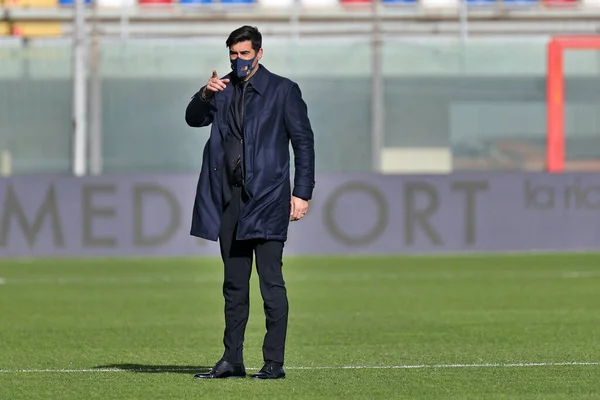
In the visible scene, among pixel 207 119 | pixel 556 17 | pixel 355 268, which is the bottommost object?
pixel 355 268

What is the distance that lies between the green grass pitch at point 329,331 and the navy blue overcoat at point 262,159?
92 cm

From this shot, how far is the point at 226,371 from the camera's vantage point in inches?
389

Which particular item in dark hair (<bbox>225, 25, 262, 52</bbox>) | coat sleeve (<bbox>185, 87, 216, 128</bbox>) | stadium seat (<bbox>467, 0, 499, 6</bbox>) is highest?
stadium seat (<bbox>467, 0, 499, 6</bbox>)

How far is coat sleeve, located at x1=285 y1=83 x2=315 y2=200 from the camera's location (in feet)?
31.4

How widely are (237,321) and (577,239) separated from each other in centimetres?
1621

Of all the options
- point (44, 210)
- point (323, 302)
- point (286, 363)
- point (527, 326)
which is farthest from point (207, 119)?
point (44, 210)

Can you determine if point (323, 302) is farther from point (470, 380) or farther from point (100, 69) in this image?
point (100, 69)

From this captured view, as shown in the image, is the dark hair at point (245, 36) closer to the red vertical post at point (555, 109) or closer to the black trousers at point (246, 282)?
the black trousers at point (246, 282)

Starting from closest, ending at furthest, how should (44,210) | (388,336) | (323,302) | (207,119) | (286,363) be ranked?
(207,119) < (286,363) < (388,336) < (323,302) < (44,210)

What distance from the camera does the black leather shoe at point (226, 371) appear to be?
988 cm

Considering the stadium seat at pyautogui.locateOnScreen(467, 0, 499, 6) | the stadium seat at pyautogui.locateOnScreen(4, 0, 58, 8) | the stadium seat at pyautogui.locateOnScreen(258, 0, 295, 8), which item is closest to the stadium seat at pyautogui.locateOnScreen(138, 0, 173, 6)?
the stadium seat at pyautogui.locateOnScreen(4, 0, 58, 8)

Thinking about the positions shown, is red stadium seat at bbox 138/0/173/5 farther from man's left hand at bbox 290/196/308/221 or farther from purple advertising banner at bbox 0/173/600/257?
man's left hand at bbox 290/196/308/221

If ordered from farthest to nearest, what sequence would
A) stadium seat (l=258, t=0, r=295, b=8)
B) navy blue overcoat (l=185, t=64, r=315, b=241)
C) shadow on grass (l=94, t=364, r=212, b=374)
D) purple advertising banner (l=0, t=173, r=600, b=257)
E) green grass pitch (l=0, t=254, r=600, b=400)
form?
stadium seat (l=258, t=0, r=295, b=8), purple advertising banner (l=0, t=173, r=600, b=257), shadow on grass (l=94, t=364, r=212, b=374), green grass pitch (l=0, t=254, r=600, b=400), navy blue overcoat (l=185, t=64, r=315, b=241)

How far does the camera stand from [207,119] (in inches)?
383
